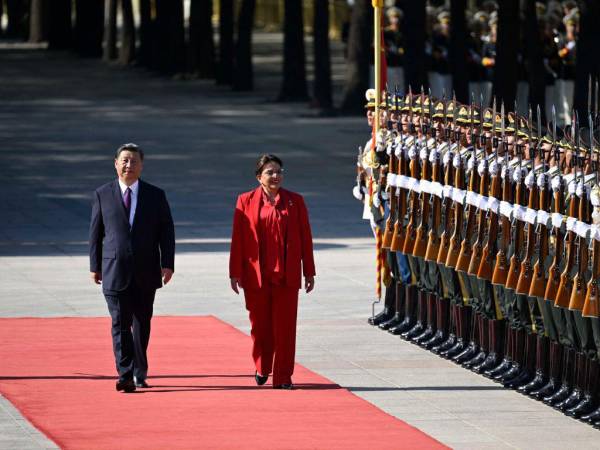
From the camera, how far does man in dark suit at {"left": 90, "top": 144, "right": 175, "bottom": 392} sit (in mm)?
12961

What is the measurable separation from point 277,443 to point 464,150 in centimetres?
343

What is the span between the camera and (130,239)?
42.7 feet

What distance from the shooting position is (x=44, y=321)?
16.1 meters

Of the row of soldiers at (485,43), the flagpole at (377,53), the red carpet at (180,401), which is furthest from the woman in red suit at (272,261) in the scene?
the row of soldiers at (485,43)

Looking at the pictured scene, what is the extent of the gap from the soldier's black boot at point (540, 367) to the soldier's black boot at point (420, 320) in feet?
6.97

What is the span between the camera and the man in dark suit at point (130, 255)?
1296cm

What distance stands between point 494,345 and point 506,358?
175 millimetres

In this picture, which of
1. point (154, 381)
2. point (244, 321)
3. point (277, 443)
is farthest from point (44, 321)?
point (277, 443)

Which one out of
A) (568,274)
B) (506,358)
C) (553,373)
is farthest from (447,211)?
(568,274)

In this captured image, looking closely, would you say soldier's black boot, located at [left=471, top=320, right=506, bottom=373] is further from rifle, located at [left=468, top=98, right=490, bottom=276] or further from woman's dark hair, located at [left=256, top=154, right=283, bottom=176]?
woman's dark hair, located at [left=256, top=154, right=283, bottom=176]

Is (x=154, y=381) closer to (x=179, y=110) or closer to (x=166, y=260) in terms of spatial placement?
(x=166, y=260)

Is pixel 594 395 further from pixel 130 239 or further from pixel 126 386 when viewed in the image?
pixel 130 239

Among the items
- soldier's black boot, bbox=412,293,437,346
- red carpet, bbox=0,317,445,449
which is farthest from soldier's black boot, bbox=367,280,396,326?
red carpet, bbox=0,317,445,449

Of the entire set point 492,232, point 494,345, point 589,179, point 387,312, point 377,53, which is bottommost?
point 387,312
